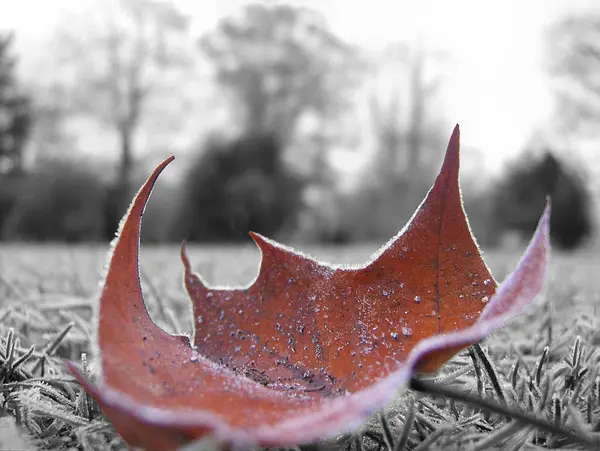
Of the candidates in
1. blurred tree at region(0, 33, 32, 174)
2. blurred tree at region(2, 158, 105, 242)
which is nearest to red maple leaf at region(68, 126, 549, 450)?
blurred tree at region(2, 158, 105, 242)

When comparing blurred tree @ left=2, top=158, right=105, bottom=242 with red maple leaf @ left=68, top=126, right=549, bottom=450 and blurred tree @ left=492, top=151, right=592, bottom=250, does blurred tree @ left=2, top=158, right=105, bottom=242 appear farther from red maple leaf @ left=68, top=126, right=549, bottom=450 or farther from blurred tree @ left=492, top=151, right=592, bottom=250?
red maple leaf @ left=68, top=126, right=549, bottom=450

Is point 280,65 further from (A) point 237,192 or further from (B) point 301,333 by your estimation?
(B) point 301,333

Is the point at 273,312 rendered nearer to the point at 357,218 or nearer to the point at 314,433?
the point at 314,433

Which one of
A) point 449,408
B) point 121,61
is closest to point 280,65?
point 121,61

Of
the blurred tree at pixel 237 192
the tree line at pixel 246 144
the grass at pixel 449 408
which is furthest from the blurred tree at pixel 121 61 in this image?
the grass at pixel 449 408

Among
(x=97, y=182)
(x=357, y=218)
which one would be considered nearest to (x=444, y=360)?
(x=97, y=182)

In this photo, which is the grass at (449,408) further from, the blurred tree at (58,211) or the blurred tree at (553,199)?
the blurred tree at (553,199)
